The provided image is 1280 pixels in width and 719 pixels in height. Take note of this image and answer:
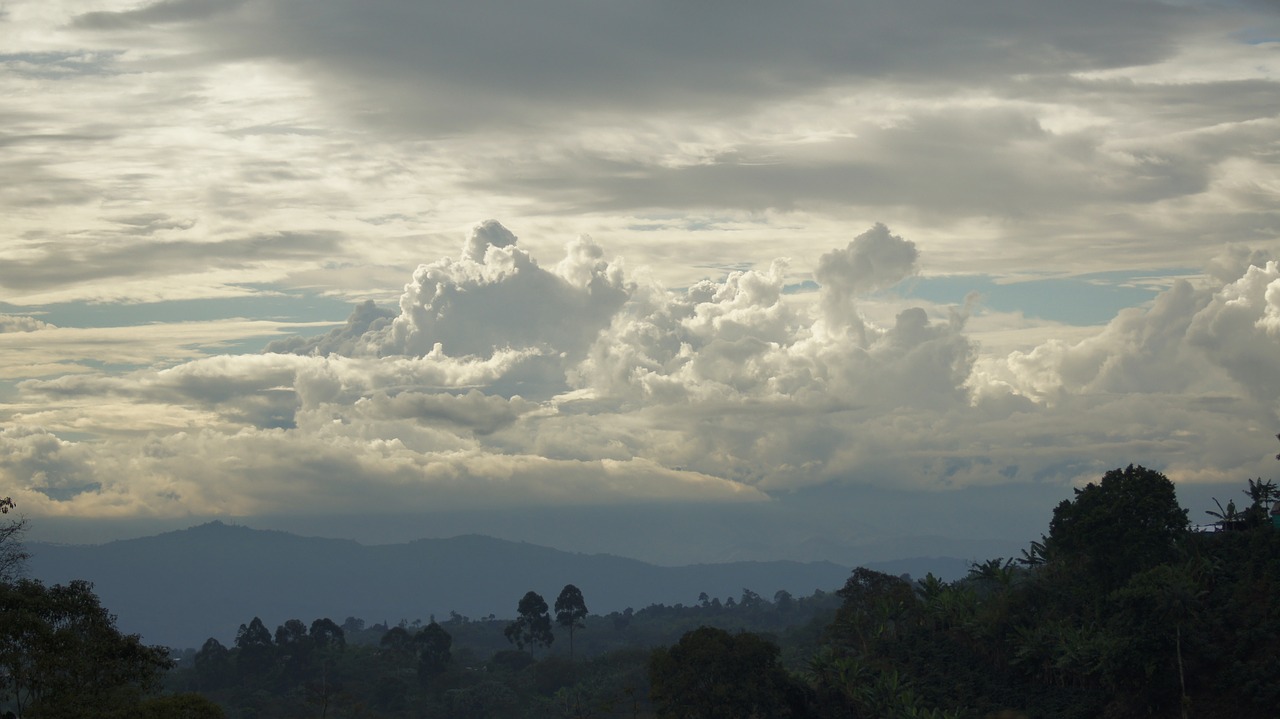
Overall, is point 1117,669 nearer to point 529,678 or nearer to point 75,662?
point 75,662

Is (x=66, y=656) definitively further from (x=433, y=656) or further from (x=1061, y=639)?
(x=433, y=656)

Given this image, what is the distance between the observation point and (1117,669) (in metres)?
90.4

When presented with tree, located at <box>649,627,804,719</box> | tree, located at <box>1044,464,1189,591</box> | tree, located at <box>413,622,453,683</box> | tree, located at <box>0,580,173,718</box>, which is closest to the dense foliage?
tree, located at <box>0,580,173,718</box>

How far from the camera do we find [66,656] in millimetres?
58281

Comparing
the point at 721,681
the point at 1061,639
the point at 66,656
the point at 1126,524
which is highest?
the point at 1126,524

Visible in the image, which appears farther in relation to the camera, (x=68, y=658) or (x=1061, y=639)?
(x=1061, y=639)

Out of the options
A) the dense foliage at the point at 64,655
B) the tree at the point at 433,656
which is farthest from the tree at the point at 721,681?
the tree at the point at 433,656

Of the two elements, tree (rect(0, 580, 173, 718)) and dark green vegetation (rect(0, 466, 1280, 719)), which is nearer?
tree (rect(0, 580, 173, 718))

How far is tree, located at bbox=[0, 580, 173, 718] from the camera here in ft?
187

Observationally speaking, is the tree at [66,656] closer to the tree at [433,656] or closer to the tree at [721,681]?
the tree at [721,681]

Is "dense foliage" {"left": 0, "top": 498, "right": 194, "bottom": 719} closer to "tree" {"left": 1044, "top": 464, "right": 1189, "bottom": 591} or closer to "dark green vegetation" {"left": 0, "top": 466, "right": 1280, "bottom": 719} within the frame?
"dark green vegetation" {"left": 0, "top": 466, "right": 1280, "bottom": 719}

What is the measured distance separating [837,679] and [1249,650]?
37.0m

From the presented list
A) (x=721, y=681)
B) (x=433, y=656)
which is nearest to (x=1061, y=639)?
(x=721, y=681)

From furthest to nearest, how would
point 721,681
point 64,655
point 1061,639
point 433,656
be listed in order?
point 433,656 < point 721,681 < point 1061,639 < point 64,655
